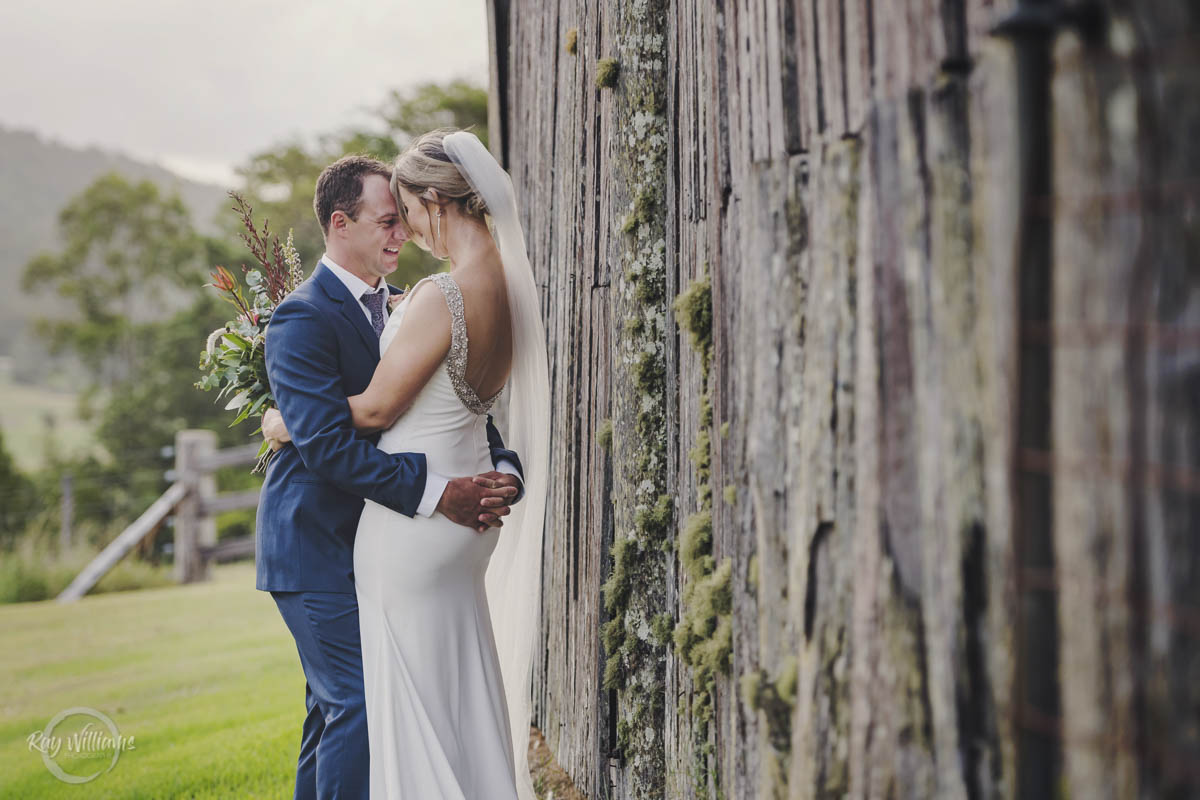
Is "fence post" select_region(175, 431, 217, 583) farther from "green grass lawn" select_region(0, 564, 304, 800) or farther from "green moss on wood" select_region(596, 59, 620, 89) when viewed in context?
→ "green moss on wood" select_region(596, 59, 620, 89)

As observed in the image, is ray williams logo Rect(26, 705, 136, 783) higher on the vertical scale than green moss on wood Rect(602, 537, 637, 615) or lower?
lower

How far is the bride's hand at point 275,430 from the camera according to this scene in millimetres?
2752

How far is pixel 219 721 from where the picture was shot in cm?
510

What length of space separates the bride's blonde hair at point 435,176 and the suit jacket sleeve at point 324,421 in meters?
0.50

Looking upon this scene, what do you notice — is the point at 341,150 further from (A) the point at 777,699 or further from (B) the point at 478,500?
(A) the point at 777,699

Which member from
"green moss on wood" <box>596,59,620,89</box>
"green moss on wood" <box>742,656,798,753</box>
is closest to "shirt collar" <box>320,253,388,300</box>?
"green moss on wood" <box>596,59,620,89</box>

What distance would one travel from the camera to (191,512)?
35.9 feet

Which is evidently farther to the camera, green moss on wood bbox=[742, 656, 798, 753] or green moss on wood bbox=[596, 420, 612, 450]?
green moss on wood bbox=[596, 420, 612, 450]

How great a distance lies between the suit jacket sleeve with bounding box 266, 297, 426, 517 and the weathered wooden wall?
95cm

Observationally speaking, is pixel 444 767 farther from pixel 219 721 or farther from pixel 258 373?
pixel 219 721

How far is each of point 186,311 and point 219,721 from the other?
64.1 feet

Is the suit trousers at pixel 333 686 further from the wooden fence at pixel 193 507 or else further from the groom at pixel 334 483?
the wooden fence at pixel 193 507

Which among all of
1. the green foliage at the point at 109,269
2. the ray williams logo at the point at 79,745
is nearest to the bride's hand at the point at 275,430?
the ray williams logo at the point at 79,745

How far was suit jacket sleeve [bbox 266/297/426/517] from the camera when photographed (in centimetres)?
254
